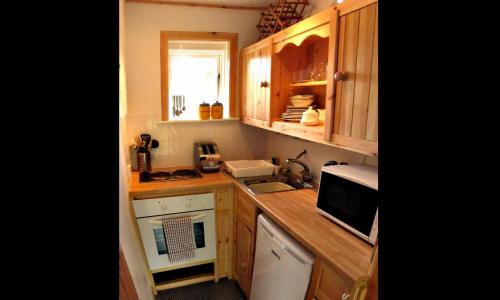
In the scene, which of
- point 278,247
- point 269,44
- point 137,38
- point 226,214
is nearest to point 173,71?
point 137,38

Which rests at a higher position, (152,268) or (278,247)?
(278,247)

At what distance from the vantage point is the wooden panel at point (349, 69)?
1.32 metres

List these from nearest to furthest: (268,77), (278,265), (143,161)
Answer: (278,265) < (268,77) < (143,161)

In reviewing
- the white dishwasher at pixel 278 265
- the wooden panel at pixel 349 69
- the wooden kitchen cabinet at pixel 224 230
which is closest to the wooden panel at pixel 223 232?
the wooden kitchen cabinet at pixel 224 230

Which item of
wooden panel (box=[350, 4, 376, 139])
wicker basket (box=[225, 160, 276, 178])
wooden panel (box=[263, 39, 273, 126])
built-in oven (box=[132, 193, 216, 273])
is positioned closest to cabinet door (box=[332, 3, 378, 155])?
wooden panel (box=[350, 4, 376, 139])

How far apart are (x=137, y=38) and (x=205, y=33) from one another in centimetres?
60

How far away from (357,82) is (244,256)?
5.08 feet

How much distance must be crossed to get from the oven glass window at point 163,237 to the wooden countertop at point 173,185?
0.99 ft

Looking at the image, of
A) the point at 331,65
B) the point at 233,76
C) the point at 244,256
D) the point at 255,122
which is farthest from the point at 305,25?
the point at 244,256

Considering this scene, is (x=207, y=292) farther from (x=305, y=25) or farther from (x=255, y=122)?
(x=305, y=25)

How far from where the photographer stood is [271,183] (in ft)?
8.03

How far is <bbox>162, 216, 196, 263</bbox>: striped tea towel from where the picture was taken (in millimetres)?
2252

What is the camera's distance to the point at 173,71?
276 centimetres
